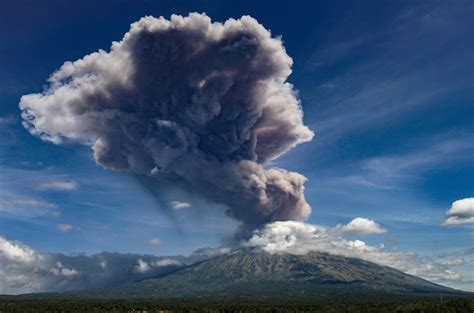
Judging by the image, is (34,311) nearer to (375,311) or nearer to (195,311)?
(195,311)

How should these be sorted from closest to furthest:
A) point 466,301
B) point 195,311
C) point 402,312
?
point 402,312, point 466,301, point 195,311

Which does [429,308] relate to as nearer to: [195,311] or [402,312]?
[402,312]

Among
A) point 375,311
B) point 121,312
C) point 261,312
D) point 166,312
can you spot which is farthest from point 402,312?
point 121,312

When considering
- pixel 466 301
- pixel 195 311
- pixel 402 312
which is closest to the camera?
pixel 402 312

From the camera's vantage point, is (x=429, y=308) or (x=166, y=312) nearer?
(x=429, y=308)

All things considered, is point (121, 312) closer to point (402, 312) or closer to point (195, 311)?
point (195, 311)

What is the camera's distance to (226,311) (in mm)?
176750

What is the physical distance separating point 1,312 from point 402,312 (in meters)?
156

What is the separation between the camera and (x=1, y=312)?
181500 millimetres

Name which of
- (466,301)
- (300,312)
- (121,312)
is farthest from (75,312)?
(466,301)

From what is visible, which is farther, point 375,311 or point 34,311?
point 34,311

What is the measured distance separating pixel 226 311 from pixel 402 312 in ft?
219

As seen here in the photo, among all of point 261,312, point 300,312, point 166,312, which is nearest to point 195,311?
point 166,312

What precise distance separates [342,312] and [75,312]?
99.6 metres
